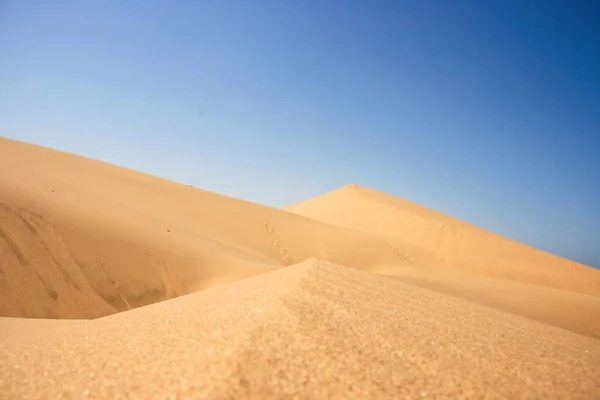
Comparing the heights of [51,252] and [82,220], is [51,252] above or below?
below

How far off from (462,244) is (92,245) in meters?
19.6

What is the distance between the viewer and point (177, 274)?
23.1 feet

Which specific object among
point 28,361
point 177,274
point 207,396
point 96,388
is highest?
point 207,396

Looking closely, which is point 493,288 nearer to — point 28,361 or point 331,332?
point 331,332

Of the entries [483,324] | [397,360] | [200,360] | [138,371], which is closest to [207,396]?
[200,360]

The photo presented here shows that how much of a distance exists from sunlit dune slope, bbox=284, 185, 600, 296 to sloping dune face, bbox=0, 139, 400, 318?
1112cm

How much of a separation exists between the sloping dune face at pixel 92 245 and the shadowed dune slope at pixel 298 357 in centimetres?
327

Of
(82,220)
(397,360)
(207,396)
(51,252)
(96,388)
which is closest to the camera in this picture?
(207,396)

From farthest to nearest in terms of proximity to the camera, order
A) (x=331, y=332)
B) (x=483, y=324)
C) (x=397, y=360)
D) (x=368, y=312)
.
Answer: (x=483, y=324)
(x=368, y=312)
(x=331, y=332)
(x=397, y=360)

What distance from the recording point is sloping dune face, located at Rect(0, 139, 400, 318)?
198 inches

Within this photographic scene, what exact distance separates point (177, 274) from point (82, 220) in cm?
209

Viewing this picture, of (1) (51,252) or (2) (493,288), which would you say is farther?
(2) (493,288)

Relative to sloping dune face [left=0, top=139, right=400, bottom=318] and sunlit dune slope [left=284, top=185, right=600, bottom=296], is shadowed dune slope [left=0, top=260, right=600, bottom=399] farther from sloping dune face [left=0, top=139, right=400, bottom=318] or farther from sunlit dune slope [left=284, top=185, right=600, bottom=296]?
sunlit dune slope [left=284, top=185, right=600, bottom=296]

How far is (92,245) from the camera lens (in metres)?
6.21
